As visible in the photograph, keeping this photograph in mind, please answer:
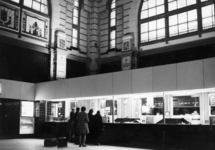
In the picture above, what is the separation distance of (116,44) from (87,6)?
4522 mm

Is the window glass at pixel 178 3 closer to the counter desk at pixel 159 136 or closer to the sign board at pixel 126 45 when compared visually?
the sign board at pixel 126 45

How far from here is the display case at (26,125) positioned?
60.4ft

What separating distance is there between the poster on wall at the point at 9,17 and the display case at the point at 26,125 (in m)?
5.99

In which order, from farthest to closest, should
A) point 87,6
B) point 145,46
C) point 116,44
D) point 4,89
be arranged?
point 87,6
point 116,44
point 145,46
point 4,89

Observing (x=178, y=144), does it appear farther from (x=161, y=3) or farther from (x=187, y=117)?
(x=161, y=3)

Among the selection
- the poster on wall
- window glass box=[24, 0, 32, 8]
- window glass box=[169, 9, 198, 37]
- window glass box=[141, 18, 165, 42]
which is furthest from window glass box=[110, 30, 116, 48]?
the poster on wall

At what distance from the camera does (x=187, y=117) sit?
1438 cm

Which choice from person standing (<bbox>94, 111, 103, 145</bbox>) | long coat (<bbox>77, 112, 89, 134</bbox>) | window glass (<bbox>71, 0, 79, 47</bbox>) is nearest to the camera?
long coat (<bbox>77, 112, 89, 134</bbox>)

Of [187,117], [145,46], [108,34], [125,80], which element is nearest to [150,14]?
[145,46]

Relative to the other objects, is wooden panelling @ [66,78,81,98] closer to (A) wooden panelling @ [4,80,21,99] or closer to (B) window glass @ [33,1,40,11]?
(A) wooden panelling @ [4,80,21,99]

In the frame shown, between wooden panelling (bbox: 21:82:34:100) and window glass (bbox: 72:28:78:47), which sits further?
window glass (bbox: 72:28:78:47)

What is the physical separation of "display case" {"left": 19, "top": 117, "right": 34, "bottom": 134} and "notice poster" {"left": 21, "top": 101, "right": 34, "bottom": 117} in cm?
26

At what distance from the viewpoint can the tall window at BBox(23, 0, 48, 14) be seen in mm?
19927

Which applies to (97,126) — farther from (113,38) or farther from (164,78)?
(113,38)
